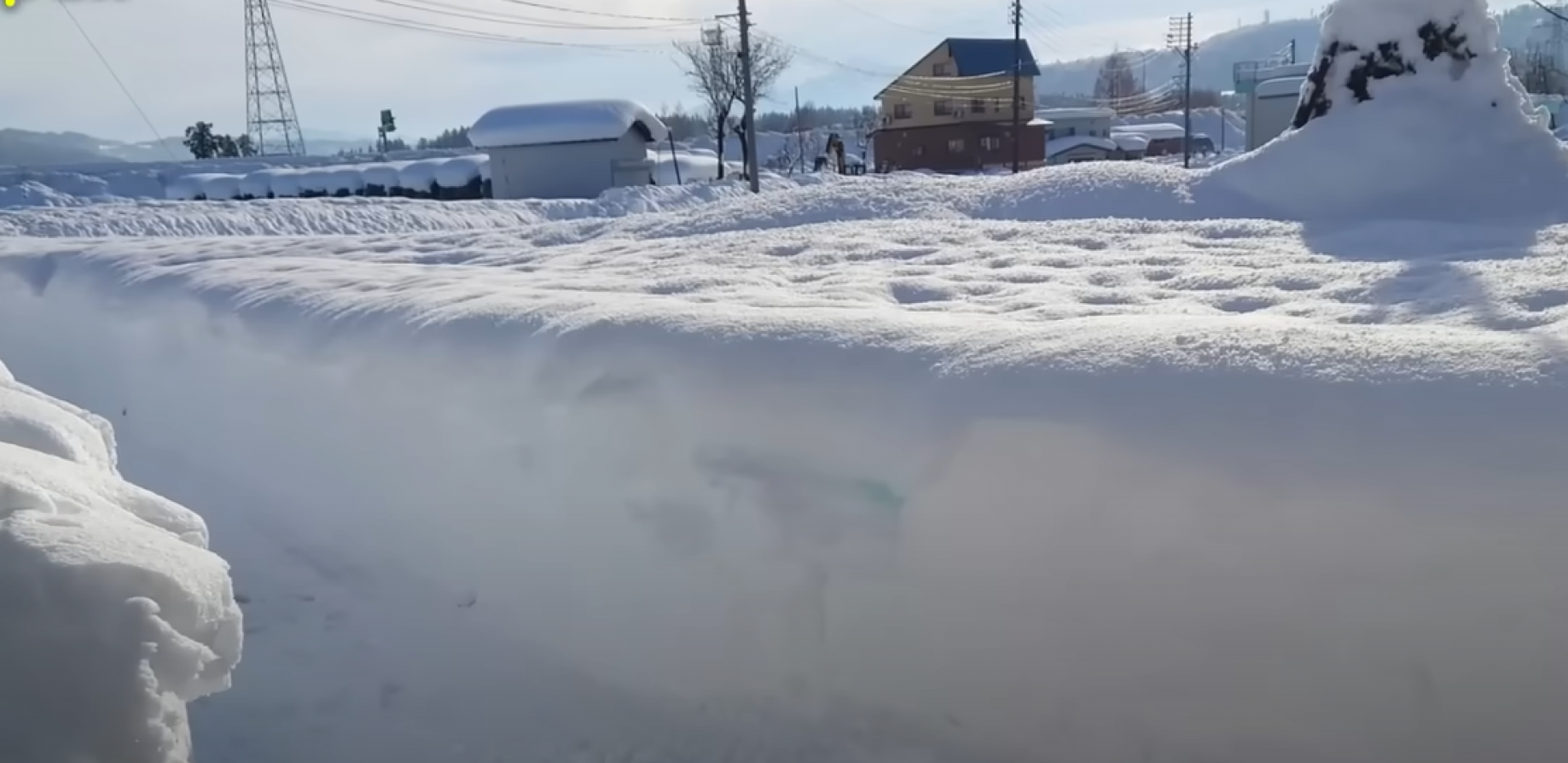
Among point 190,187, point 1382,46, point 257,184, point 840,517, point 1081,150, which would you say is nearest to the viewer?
point 840,517

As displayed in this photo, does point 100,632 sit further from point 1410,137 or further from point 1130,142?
point 1130,142

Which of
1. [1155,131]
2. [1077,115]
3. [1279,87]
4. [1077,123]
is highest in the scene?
[1077,115]

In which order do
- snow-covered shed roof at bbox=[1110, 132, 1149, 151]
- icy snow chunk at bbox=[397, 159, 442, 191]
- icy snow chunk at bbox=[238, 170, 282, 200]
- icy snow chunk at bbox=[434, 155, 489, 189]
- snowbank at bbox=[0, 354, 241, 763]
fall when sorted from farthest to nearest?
snow-covered shed roof at bbox=[1110, 132, 1149, 151]
icy snow chunk at bbox=[434, 155, 489, 189]
icy snow chunk at bbox=[397, 159, 442, 191]
icy snow chunk at bbox=[238, 170, 282, 200]
snowbank at bbox=[0, 354, 241, 763]

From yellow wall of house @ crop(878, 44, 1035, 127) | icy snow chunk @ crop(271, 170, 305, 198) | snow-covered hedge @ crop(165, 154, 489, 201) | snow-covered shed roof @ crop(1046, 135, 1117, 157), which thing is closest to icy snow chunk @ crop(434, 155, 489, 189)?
snow-covered hedge @ crop(165, 154, 489, 201)

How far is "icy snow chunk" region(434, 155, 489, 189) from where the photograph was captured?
27062 mm

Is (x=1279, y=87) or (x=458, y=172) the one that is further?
(x=458, y=172)

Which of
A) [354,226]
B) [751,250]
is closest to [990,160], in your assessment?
[354,226]

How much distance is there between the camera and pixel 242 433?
14.5 feet

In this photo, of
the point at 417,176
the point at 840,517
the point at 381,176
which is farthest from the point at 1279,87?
the point at 840,517

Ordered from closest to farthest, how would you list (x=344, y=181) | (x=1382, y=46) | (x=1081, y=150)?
1. (x=1382, y=46)
2. (x=344, y=181)
3. (x=1081, y=150)

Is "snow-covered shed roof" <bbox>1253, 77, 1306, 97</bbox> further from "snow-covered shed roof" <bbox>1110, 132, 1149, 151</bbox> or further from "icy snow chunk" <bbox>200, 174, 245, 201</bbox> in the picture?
"icy snow chunk" <bbox>200, 174, 245, 201</bbox>

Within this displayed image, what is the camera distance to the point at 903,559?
2443 mm

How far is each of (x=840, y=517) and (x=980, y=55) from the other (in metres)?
35.6

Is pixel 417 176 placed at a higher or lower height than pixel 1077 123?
lower
